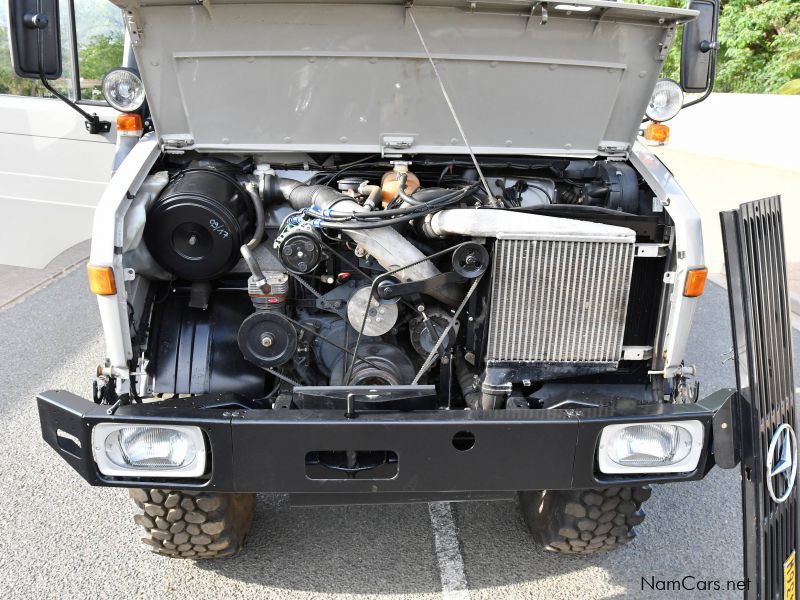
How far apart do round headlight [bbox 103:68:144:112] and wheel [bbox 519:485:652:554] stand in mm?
2692

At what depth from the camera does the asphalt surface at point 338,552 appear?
275 cm

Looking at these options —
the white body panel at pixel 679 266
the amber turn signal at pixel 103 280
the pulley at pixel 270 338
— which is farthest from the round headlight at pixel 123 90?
the white body panel at pixel 679 266

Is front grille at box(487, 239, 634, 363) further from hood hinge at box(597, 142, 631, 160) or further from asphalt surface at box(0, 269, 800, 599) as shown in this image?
asphalt surface at box(0, 269, 800, 599)

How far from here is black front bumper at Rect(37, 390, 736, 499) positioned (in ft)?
6.89

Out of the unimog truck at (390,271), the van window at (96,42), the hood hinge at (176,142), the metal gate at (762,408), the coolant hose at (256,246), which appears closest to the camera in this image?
the metal gate at (762,408)

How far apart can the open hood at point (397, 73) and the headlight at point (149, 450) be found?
4.45ft

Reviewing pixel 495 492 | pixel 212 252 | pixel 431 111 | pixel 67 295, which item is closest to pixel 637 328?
pixel 495 492

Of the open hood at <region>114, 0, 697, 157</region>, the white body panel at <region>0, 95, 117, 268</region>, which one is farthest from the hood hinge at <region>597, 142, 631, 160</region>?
the white body panel at <region>0, 95, 117, 268</region>

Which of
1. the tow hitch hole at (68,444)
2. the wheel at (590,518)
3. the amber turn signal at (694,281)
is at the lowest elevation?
the wheel at (590,518)

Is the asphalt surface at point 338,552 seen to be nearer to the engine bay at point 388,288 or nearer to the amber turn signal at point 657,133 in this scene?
the engine bay at point 388,288

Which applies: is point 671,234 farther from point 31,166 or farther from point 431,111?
point 31,166

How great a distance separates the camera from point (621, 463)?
222 cm

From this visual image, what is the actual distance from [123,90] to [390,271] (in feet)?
5.87

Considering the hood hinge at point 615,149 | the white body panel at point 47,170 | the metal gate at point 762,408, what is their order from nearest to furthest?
the metal gate at point 762,408, the hood hinge at point 615,149, the white body panel at point 47,170
